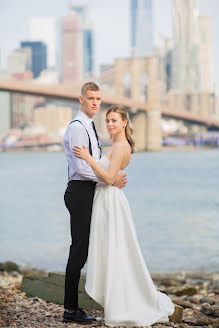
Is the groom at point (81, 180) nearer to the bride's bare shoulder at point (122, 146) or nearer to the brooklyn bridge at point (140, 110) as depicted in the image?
the bride's bare shoulder at point (122, 146)

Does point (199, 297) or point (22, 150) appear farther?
point (22, 150)

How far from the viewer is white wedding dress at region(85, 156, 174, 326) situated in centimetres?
210

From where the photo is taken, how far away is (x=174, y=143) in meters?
31.1

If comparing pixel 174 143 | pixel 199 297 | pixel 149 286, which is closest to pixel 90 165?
pixel 149 286

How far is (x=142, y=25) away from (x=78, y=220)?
3006 inches

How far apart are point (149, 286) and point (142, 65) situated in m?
33.4

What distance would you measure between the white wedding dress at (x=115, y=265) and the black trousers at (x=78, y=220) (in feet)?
0.09

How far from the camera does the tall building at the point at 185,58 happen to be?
104 ft

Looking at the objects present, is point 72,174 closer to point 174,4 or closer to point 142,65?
point 174,4

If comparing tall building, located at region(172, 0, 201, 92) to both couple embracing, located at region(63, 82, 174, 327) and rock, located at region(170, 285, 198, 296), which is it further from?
couple embracing, located at region(63, 82, 174, 327)

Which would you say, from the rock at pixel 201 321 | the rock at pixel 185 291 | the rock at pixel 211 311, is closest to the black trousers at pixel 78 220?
the rock at pixel 201 321

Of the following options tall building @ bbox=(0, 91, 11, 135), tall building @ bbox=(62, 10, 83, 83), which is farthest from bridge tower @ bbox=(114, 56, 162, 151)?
tall building @ bbox=(62, 10, 83, 83)

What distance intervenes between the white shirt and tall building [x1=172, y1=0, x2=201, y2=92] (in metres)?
26.2

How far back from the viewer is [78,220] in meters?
2.07
